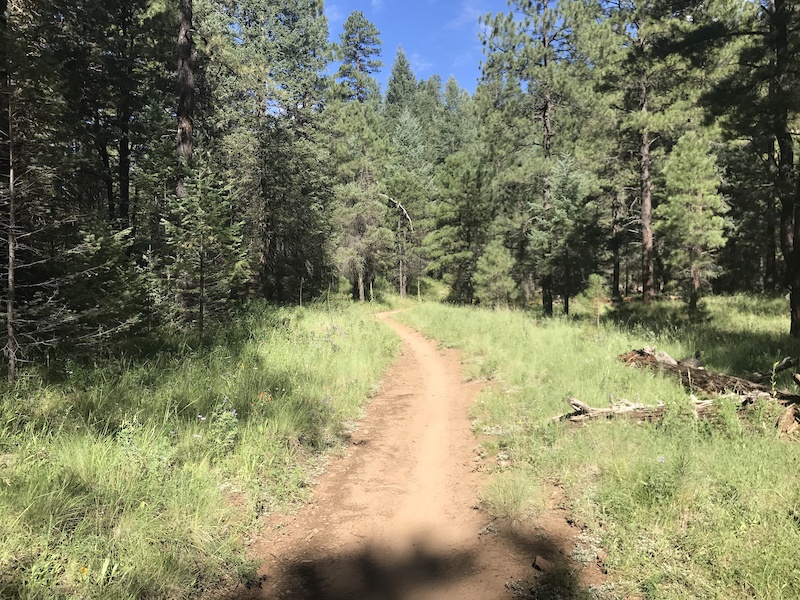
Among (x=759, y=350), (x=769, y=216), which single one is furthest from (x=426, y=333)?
(x=769, y=216)

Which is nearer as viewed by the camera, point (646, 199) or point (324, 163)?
point (646, 199)

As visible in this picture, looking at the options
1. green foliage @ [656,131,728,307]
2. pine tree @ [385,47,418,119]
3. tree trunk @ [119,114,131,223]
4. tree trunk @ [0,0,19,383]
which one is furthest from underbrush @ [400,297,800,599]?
pine tree @ [385,47,418,119]

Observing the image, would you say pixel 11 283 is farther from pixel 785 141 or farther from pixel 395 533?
pixel 785 141

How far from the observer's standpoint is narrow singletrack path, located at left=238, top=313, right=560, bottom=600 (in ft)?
11.3

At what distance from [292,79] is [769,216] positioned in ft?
88.5

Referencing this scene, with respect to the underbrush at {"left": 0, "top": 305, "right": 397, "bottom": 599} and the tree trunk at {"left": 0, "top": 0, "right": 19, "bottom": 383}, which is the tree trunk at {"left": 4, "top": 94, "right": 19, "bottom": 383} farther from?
the underbrush at {"left": 0, "top": 305, "right": 397, "bottom": 599}

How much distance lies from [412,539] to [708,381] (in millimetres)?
Answer: 5654

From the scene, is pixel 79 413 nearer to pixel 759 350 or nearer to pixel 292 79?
pixel 759 350

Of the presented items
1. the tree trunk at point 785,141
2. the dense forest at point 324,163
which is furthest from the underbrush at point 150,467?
the tree trunk at point 785,141

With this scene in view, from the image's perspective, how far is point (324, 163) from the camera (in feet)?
82.5

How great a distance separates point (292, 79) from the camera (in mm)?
25125

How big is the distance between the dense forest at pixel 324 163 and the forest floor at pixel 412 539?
4529mm

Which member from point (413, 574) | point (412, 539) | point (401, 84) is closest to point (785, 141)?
point (412, 539)

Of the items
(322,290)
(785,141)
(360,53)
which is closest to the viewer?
(785,141)
